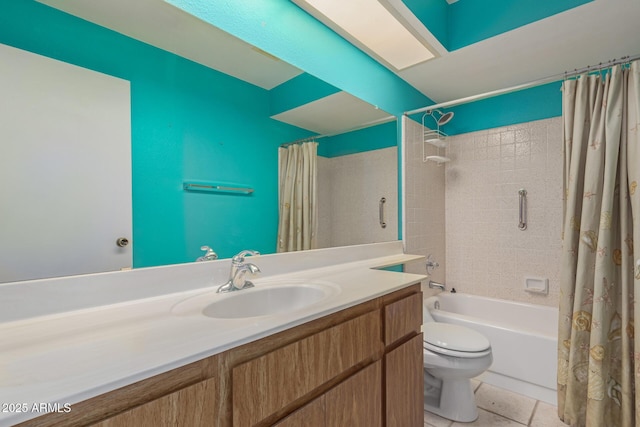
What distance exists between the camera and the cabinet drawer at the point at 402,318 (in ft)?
3.58

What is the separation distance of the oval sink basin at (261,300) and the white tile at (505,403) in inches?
56.2

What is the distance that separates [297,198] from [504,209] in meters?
1.97

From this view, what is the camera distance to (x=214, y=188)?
1165 millimetres

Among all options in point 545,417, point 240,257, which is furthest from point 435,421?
point 240,257

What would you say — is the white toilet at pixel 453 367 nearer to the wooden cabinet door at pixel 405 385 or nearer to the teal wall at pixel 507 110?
the wooden cabinet door at pixel 405 385

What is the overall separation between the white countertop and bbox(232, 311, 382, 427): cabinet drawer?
0.23 feet

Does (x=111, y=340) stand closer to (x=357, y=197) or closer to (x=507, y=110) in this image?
(x=357, y=197)

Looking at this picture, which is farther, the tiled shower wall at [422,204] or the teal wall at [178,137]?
the tiled shower wall at [422,204]

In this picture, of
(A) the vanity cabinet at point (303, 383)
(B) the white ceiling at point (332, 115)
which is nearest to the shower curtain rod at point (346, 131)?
(B) the white ceiling at point (332, 115)

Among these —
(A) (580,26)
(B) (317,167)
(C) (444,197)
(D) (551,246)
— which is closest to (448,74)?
(A) (580,26)

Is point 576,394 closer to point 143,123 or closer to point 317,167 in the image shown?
point 317,167

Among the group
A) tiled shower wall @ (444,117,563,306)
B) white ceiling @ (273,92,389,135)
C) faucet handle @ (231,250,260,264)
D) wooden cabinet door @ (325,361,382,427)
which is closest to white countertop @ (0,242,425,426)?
faucet handle @ (231,250,260,264)

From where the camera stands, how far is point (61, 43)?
2.73 ft

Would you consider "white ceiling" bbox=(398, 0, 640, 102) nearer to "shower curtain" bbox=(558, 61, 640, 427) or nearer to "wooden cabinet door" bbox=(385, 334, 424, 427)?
"shower curtain" bbox=(558, 61, 640, 427)
